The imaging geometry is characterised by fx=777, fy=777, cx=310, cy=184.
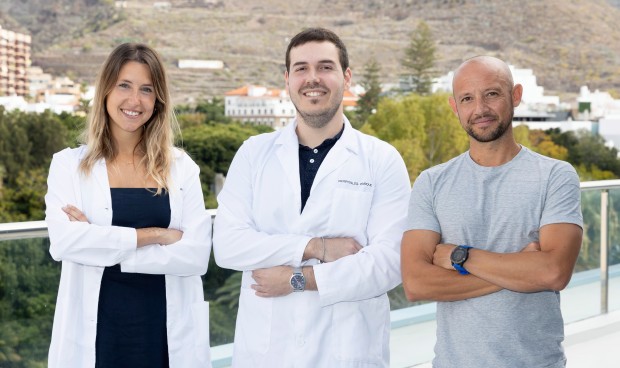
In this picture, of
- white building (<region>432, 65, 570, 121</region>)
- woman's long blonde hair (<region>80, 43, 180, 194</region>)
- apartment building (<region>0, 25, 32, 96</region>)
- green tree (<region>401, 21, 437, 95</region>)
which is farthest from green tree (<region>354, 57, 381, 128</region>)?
woman's long blonde hair (<region>80, 43, 180, 194</region>)

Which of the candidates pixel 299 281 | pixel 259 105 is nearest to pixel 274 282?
pixel 299 281

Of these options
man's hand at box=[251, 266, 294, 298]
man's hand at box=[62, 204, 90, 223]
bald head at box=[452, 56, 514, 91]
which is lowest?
man's hand at box=[251, 266, 294, 298]

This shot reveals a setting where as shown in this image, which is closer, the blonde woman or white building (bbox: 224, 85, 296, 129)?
the blonde woman

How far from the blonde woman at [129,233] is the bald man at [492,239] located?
530mm

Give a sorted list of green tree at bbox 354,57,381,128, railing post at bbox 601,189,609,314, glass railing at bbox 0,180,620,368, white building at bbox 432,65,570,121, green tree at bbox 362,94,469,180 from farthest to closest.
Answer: white building at bbox 432,65,570,121, green tree at bbox 354,57,381,128, green tree at bbox 362,94,469,180, railing post at bbox 601,189,609,314, glass railing at bbox 0,180,620,368

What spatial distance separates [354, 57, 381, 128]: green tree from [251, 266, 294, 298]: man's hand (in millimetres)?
60561

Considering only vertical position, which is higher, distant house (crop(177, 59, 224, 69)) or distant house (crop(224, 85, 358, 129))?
distant house (crop(177, 59, 224, 69))

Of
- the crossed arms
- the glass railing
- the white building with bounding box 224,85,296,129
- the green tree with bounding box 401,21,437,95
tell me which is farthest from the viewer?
the white building with bounding box 224,85,296,129

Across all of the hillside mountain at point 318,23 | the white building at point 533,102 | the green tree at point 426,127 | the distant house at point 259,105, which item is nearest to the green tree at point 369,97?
the distant house at point 259,105

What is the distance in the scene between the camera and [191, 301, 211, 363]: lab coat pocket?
1.77 meters

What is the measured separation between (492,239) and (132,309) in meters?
0.78

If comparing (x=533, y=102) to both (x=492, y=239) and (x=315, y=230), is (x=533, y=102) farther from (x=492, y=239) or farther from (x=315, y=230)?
(x=492, y=239)

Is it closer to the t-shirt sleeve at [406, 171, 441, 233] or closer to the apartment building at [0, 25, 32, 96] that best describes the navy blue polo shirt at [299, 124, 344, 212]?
the t-shirt sleeve at [406, 171, 441, 233]

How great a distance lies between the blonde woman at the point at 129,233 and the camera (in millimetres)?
1694
